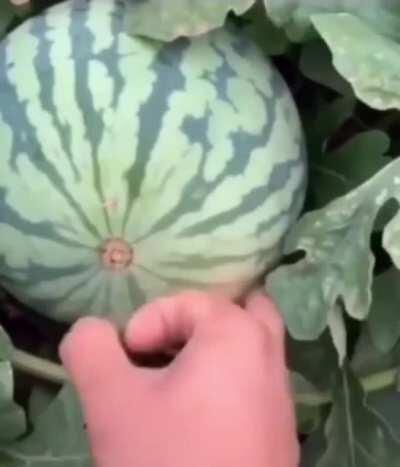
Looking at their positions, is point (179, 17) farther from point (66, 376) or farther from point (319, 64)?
point (66, 376)

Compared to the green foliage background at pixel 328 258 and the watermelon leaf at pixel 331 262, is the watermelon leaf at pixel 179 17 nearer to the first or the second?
the green foliage background at pixel 328 258

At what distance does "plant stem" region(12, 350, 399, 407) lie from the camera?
2.84 ft

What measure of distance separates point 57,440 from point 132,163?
22 cm

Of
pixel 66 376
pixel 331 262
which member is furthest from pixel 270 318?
pixel 66 376

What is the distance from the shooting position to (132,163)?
0.76m

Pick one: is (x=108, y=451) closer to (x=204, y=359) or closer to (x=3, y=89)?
(x=204, y=359)

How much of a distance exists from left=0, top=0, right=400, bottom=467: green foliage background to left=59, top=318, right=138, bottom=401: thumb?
0.19 ft

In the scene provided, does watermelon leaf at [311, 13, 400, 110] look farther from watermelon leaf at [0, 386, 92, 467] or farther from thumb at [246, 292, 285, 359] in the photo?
watermelon leaf at [0, 386, 92, 467]

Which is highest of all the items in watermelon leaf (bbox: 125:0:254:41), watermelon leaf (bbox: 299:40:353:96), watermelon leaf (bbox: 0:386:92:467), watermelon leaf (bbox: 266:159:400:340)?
watermelon leaf (bbox: 125:0:254:41)

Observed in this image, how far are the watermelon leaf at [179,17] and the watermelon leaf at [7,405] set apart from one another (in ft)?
0.69

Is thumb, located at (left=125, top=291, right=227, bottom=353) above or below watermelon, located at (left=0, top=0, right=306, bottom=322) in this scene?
below

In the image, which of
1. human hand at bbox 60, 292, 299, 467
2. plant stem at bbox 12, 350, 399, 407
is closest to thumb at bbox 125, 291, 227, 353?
human hand at bbox 60, 292, 299, 467

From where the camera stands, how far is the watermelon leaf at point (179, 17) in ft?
2.57

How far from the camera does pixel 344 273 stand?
2.57ft
